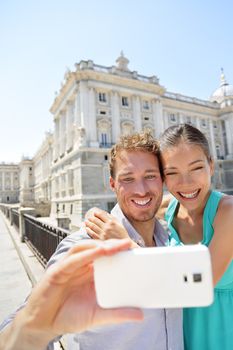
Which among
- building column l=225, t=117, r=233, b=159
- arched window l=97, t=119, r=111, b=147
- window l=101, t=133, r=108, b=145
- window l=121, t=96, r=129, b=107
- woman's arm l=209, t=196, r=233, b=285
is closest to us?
woman's arm l=209, t=196, r=233, b=285

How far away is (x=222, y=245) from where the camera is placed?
1.20 meters

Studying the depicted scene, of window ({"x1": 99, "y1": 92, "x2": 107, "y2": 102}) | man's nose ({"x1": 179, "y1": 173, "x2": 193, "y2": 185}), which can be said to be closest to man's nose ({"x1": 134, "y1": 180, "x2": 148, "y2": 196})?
man's nose ({"x1": 179, "y1": 173, "x2": 193, "y2": 185})

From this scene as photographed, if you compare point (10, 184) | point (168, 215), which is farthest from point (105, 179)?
point (10, 184)

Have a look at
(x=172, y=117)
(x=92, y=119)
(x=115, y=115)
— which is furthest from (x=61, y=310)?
(x=172, y=117)

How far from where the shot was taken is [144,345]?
3.54 ft

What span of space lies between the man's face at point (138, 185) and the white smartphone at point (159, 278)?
29.7 inches

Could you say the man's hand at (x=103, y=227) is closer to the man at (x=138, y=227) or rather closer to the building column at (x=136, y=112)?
the man at (x=138, y=227)

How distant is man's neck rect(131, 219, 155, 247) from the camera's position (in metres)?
1.46

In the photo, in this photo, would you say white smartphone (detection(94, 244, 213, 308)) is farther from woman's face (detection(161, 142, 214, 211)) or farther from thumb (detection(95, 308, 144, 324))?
woman's face (detection(161, 142, 214, 211))

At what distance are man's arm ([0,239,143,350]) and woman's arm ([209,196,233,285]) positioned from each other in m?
0.69

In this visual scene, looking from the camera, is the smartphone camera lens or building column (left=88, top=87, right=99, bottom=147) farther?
building column (left=88, top=87, right=99, bottom=147)

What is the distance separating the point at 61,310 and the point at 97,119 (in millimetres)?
23591

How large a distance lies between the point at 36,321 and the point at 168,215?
129 cm

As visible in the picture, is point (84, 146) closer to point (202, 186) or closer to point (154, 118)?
point (154, 118)
